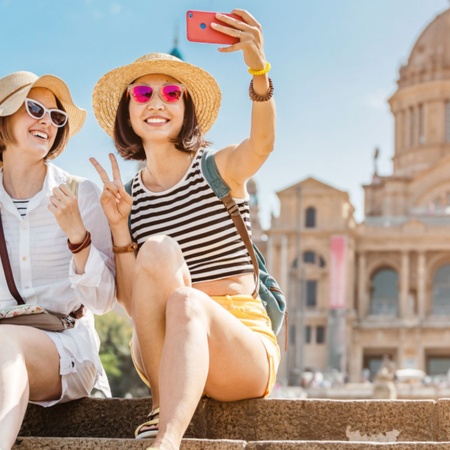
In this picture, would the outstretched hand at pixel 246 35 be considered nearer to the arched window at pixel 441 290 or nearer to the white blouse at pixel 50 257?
the white blouse at pixel 50 257

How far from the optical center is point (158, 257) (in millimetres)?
3980

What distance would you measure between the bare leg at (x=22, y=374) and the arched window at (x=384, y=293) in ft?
164

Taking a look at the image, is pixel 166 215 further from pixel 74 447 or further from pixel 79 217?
pixel 74 447

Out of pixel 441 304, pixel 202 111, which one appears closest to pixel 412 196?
pixel 441 304

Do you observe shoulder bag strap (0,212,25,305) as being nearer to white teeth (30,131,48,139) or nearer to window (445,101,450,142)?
white teeth (30,131,48,139)

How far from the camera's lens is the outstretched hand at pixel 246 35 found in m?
4.18

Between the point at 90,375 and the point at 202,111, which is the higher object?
the point at 202,111

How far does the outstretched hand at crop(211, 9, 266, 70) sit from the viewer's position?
418 centimetres

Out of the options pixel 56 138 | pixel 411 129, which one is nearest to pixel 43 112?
pixel 56 138

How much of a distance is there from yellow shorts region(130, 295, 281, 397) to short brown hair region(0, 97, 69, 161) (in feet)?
3.81

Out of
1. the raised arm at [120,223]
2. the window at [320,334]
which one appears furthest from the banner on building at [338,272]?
the raised arm at [120,223]

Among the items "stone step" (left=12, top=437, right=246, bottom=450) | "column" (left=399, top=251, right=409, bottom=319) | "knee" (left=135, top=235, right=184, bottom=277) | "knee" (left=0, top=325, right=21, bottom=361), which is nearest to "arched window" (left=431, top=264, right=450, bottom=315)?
"column" (left=399, top=251, right=409, bottom=319)

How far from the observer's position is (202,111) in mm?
4930

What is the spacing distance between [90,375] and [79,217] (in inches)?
28.9
